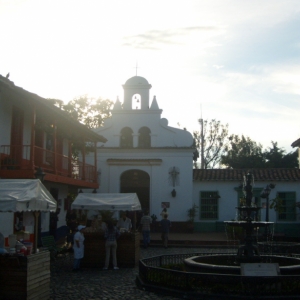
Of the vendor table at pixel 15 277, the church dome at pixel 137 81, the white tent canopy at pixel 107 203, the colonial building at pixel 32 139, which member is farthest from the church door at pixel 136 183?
the vendor table at pixel 15 277

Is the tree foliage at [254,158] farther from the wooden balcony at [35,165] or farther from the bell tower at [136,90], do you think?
the wooden balcony at [35,165]

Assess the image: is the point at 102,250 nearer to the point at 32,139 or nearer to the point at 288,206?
the point at 32,139

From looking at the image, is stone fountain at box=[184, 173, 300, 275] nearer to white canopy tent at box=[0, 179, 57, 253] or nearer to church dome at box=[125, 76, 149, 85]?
white canopy tent at box=[0, 179, 57, 253]

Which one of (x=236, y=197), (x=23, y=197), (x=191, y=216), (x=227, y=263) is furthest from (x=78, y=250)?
(x=236, y=197)

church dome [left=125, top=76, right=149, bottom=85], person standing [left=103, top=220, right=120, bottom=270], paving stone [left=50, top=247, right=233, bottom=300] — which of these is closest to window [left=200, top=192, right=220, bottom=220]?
church dome [left=125, top=76, right=149, bottom=85]

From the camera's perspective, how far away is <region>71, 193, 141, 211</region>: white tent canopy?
18.0 meters

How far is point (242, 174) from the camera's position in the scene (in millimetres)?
31078

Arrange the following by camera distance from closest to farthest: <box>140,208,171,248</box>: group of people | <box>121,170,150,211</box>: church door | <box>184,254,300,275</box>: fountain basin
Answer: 1. <box>184,254,300,275</box>: fountain basin
2. <box>140,208,171,248</box>: group of people
3. <box>121,170,150,211</box>: church door

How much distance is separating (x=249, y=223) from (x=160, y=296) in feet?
11.1

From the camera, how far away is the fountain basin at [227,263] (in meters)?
11.3

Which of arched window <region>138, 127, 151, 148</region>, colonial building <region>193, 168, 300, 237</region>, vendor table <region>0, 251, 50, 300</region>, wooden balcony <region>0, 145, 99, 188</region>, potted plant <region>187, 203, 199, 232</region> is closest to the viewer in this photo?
vendor table <region>0, 251, 50, 300</region>

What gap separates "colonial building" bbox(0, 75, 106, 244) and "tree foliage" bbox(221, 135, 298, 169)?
79.8 ft

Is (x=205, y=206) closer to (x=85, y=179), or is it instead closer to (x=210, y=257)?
(x=85, y=179)

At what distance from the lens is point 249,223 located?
12.7m
